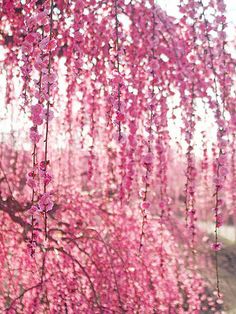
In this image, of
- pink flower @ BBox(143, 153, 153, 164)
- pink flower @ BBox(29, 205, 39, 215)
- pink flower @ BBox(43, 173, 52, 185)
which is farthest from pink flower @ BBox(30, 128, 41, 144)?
pink flower @ BBox(143, 153, 153, 164)

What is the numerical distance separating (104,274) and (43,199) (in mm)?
3087

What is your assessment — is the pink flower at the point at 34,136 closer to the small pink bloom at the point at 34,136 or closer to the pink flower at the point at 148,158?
the small pink bloom at the point at 34,136

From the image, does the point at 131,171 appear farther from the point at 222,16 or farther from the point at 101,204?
the point at 101,204

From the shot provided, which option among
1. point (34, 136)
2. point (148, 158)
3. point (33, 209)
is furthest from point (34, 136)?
point (148, 158)

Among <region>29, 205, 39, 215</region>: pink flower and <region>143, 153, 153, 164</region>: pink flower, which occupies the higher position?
<region>143, 153, 153, 164</region>: pink flower

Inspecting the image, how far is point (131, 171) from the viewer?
2.78 metres

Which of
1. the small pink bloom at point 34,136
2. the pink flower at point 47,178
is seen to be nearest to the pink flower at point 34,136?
the small pink bloom at point 34,136

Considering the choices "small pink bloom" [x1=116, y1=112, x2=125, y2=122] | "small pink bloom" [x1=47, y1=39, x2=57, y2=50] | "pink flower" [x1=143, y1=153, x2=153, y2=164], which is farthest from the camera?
"pink flower" [x1=143, y1=153, x2=153, y2=164]

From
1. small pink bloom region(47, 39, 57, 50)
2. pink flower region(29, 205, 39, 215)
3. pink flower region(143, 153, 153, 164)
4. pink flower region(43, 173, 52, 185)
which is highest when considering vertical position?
small pink bloom region(47, 39, 57, 50)

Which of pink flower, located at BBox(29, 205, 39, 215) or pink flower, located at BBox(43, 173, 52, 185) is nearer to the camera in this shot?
pink flower, located at BBox(43, 173, 52, 185)

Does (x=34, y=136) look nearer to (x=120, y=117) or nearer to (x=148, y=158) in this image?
(x=120, y=117)

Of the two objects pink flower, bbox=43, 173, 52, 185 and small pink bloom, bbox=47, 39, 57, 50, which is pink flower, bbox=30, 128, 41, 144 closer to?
pink flower, bbox=43, 173, 52, 185

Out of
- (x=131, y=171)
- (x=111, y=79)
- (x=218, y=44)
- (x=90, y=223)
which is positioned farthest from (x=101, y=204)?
(x=111, y=79)

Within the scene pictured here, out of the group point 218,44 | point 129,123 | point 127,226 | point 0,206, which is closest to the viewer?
point 129,123
